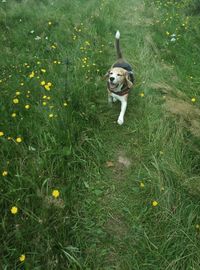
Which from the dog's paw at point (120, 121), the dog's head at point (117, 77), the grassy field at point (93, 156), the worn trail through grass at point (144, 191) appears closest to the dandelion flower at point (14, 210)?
the grassy field at point (93, 156)

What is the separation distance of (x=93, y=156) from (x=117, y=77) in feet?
3.35

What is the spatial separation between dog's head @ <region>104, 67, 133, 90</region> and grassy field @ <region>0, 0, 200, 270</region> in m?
0.31

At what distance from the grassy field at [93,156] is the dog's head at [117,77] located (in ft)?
1.01

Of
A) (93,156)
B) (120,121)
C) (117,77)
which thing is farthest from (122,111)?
(93,156)

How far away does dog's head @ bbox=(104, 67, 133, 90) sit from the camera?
11.1 feet

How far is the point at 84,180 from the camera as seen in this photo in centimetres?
280

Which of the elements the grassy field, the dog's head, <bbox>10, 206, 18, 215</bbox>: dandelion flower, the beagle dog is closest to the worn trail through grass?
the grassy field

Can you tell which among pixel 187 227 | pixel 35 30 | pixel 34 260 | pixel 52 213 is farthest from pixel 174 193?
pixel 35 30

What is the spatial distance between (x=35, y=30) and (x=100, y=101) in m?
2.28

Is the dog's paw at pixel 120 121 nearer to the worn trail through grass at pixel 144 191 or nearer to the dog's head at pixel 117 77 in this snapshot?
the worn trail through grass at pixel 144 191

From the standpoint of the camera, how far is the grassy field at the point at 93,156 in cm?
224

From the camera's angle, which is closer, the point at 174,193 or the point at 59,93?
the point at 174,193

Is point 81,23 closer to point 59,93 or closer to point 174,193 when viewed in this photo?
point 59,93

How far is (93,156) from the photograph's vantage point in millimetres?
3062
